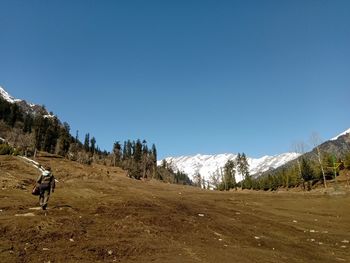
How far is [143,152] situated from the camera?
178m

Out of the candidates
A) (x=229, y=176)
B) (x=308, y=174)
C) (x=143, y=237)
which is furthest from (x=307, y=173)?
(x=143, y=237)

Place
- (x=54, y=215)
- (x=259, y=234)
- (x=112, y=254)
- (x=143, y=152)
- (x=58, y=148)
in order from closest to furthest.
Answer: (x=112, y=254) → (x=54, y=215) → (x=259, y=234) → (x=58, y=148) → (x=143, y=152)

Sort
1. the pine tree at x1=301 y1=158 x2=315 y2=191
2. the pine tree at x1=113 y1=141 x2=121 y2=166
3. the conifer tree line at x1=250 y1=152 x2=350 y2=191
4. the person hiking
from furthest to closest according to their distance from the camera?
1. the pine tree at x1=113 y1=141 x2=121 y2=166
2. the pine tree at x1=301 y1=158 x2=315 y2=191
3. the conifer tree line at x1=250 y1=152 x2=350 y2=191
4. the person hiking

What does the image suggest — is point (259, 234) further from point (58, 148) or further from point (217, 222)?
point (58, 148)

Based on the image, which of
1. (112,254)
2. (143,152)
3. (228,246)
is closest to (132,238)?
(112,254)

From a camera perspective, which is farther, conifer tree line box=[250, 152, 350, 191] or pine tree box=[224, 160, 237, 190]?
pine tree box=[224, 160, 237, 190]

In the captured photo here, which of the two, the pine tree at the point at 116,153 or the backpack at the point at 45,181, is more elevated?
the pine tree at the point at 116,153

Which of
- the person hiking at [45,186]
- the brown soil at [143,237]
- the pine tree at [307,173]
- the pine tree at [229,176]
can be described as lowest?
the brown soil at [143,237]

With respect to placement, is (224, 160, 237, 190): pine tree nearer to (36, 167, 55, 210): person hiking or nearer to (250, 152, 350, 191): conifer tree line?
(250, 152, 350, 191): conifer tree line

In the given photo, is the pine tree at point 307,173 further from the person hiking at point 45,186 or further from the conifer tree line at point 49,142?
the person hiking at point 45,186

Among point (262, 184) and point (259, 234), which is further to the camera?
point (262, 184)

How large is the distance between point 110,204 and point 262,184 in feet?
432

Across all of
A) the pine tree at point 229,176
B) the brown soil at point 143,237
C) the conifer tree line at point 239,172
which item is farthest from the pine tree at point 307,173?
the brown soil at point 143,237

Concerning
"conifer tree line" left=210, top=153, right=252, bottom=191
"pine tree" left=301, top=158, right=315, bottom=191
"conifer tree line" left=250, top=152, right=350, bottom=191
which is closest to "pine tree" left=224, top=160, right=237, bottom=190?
"conifer tree line" left=210, top=153, right=252, bottom=191
